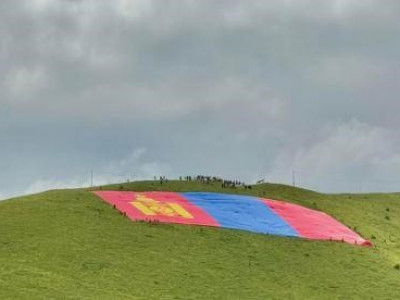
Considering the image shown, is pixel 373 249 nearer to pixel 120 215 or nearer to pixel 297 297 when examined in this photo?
pixel 297 297

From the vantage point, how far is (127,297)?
1941cm

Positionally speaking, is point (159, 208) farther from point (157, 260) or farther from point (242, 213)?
point (157, 260)

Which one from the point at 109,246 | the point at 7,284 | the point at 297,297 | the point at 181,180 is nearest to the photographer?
the point at 7,284

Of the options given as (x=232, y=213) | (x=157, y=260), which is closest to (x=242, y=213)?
(x=232, y=213)

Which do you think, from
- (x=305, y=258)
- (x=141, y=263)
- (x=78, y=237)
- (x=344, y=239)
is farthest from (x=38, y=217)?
(x=344, y=239)

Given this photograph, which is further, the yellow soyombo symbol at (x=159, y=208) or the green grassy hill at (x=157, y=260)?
the yellow soyombo symbol at (x=159, y=208)

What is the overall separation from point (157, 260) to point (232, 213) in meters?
7.15

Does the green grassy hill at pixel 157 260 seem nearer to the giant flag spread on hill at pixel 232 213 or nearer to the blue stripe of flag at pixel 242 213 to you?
the giant flag spread on hill at pixel 232 213

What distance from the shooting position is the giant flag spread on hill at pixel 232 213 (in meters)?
27.9

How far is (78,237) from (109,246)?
42.9 inches

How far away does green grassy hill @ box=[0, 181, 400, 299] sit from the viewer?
2027 cm

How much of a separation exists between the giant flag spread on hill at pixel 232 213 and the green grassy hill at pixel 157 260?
0.78m

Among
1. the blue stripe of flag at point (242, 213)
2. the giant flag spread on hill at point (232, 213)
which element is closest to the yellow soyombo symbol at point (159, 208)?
the giant flag spread on hill at point (232, 213)

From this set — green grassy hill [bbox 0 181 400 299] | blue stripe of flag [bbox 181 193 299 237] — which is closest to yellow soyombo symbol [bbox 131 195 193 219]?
blue stripe of flag [bbox 181 193 299 237]
